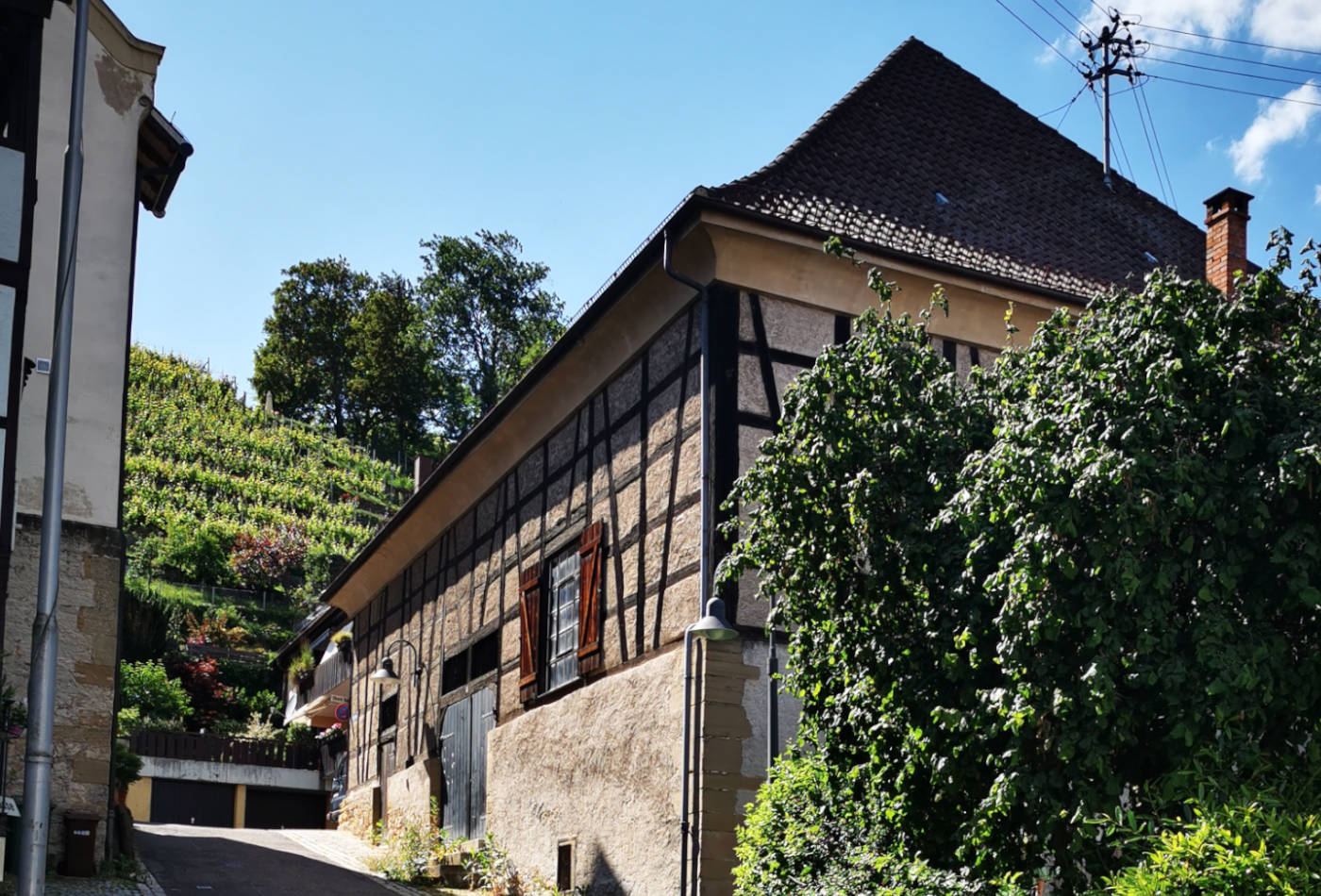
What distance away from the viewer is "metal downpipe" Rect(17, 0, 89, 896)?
872 centimetres

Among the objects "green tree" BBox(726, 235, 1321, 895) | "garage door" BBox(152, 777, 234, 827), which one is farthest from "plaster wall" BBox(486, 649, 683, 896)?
"garage door" BBox(152, 777, 234, 827)

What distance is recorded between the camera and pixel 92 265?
14.5 m

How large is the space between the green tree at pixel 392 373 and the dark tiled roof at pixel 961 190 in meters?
48.2

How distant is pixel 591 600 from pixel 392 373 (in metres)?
52.7

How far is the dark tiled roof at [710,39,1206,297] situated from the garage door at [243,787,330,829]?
69.2 ft

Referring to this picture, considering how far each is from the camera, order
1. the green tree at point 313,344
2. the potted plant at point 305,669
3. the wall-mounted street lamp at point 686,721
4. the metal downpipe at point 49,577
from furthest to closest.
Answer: the green tree at point 313,344 → the potted plant at point 305,669 → the wall-mounted street lamp at point 686,721 → the metal downpipe at point 49,577

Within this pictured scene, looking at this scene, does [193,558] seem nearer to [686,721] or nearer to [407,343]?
[407,343]

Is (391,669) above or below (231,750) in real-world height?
above

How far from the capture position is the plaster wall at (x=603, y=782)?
480 inches

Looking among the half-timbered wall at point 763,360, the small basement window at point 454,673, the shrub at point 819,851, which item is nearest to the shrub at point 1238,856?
the shrub at point 819,851

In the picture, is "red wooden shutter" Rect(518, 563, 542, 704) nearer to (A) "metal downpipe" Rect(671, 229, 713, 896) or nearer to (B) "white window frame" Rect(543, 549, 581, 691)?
(B) "white window frame" Rect(543, 549, 581, 691)

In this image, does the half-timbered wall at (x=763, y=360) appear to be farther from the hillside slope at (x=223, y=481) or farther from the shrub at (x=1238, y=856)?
the hillside slope at (x=223, y=481)

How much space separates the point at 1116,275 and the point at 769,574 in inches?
280

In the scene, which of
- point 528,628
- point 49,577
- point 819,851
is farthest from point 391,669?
point 819,851
